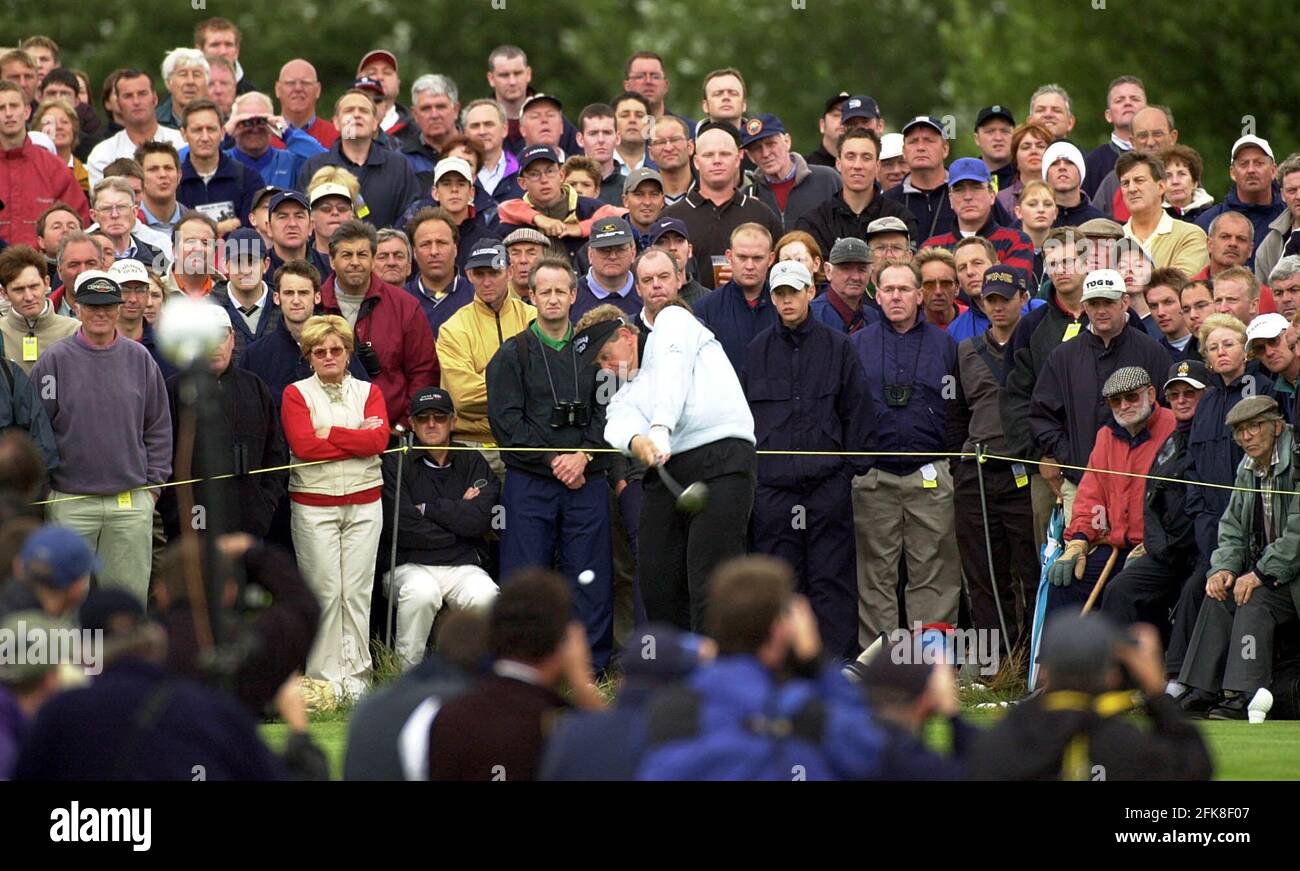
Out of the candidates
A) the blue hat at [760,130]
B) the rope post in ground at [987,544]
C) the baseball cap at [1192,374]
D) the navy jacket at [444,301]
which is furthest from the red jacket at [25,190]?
the baseball cap at [1192,374]

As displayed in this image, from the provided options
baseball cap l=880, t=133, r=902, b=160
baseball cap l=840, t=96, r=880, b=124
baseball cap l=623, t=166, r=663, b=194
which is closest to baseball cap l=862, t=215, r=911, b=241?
baseball cap l=623, t=166, r=663, b=194

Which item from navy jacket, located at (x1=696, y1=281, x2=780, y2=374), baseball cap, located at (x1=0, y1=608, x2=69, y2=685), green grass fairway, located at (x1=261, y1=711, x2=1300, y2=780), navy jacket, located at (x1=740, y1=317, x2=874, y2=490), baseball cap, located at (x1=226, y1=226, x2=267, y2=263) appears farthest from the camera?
baseball cap, located at (x1=226, y1=226, x2=267, y2=263)

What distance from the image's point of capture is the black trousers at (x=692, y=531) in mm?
14219

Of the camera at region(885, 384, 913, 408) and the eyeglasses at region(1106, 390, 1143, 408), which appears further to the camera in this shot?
the camera at region(885, 384, 913, 408)

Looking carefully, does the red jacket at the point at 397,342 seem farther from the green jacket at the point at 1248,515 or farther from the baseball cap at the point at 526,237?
the green jacket at the point at 1248,515

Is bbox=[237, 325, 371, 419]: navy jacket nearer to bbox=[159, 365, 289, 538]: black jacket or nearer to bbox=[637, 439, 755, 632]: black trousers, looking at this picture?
bbox=[159, 365, 289, 538]: black jacket

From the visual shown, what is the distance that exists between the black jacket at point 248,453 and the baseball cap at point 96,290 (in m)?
0.85

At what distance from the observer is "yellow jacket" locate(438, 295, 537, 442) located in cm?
1623

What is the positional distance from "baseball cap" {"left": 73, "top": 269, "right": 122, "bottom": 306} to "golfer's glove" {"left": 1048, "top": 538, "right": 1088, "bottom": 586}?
6.19 meters

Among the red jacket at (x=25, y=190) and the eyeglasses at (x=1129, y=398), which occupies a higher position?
the red jacket at (x=25, y=190)
